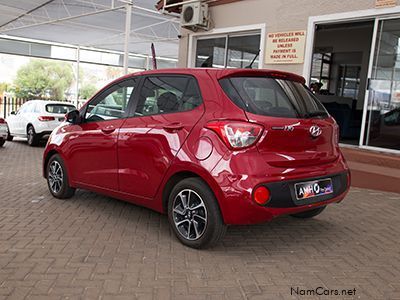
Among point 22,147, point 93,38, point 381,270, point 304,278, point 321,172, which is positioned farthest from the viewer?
point 93,38

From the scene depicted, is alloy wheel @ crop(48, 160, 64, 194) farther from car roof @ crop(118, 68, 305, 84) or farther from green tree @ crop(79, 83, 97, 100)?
green tree @ crop(79, 83, 97, 100)

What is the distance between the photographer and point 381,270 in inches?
136

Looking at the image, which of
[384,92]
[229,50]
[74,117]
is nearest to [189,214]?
[74,117]

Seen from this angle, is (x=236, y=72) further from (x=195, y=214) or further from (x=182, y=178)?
(x=195, y=214)

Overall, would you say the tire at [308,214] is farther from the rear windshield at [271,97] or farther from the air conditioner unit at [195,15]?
the air conditioner unit at [195,15]

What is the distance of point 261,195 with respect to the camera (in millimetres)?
3332

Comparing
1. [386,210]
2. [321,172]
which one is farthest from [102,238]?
[386,210]

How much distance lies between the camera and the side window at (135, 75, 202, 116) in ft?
12.6

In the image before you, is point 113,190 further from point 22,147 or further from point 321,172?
point 22,147

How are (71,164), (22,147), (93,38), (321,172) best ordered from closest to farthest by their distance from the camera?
(321,172) < (71,164) < (22,147) < (93,38)

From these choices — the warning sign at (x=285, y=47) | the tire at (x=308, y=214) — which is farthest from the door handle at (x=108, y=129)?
the warning sign at (x=285, y=47)

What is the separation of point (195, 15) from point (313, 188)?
257 inches

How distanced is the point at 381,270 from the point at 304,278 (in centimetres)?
76

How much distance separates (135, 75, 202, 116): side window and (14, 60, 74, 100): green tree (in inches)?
1481
